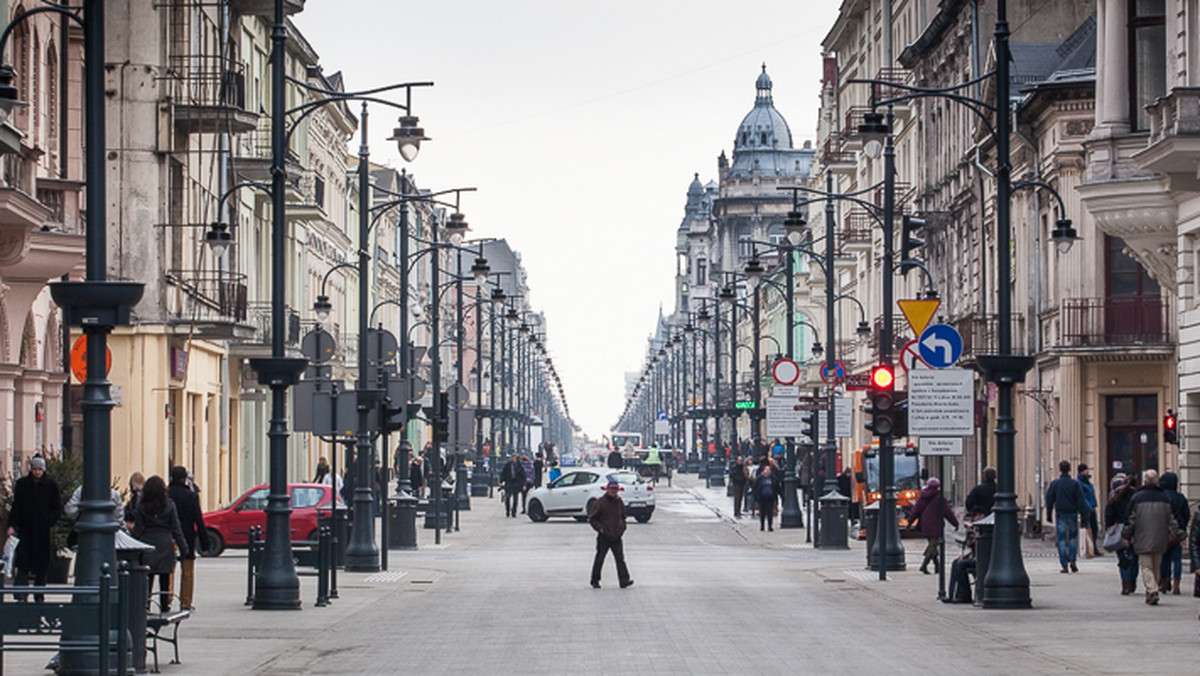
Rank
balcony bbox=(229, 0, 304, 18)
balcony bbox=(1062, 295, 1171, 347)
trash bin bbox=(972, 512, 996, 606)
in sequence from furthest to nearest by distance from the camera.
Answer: balcony bbox=(229, 0, 304, 18) < balcony bbox=(1062, 295, 1171, 347) < trash bin bbox=(972, 512, 996, 606)

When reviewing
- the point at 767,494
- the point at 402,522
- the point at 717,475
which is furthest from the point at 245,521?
the point at 717,475

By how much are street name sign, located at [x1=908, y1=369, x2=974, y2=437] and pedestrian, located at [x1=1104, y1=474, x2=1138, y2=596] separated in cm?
232

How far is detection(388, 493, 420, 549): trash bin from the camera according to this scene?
1598 inches

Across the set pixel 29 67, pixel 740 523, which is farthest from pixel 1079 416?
pixel 29 67

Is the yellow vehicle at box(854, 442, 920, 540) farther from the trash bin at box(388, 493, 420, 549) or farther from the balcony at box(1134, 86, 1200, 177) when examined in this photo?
the balcony at box(1134, 86, 1200, 177)

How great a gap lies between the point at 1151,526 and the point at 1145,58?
783cm

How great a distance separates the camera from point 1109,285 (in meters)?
42.8

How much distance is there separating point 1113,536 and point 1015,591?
2.93m

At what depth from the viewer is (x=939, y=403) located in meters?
26.1

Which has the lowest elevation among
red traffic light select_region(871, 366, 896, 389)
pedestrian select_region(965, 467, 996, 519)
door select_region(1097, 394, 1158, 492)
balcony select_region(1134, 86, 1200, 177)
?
pedestrian select_region(965, 467, 996, 519)

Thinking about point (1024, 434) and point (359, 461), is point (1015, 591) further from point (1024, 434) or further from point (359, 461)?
point (1024, 434)

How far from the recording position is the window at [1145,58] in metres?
29.9

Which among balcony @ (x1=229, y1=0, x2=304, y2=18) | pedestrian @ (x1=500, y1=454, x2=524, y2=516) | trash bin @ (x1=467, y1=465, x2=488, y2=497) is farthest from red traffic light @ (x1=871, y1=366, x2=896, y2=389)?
trash bin @ (x1=467, y1=465, x2=488, y2=497)

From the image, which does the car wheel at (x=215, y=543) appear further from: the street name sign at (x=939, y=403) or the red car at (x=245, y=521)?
the street name sign at (x=939, y=403)
